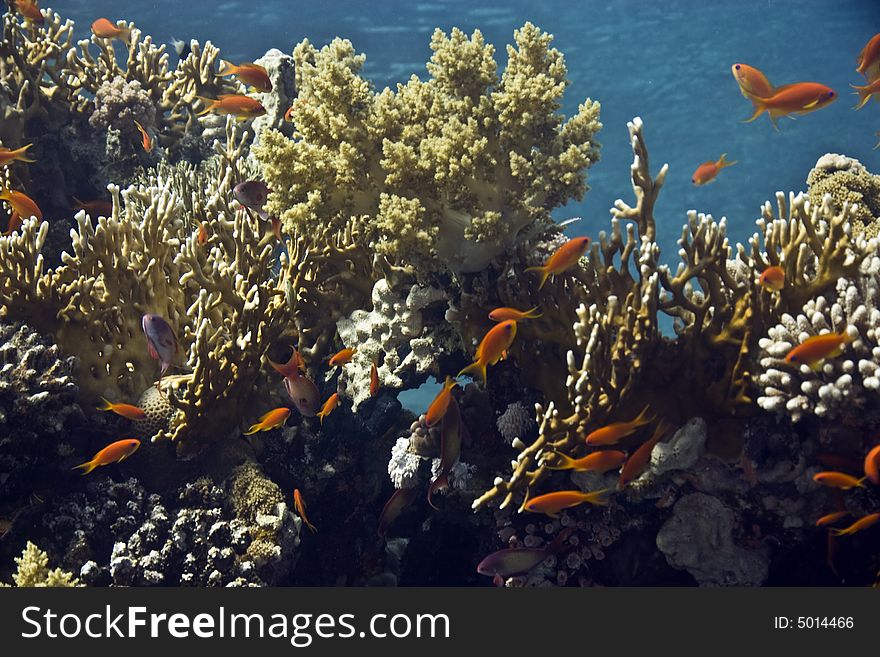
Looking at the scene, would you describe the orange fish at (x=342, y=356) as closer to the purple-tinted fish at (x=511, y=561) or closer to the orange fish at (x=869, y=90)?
the purple-tinted fish at (x=511, y=561)

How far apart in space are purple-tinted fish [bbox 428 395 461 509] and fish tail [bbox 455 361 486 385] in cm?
25

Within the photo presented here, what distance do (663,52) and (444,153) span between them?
85.4ft

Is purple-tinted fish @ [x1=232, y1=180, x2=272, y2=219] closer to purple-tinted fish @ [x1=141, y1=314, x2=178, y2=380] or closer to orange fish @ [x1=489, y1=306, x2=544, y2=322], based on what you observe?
purple-tinted fish @ [x1=141, y1=314, x2=178, y2=380]

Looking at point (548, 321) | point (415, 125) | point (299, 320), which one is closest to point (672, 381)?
point (548, 321)

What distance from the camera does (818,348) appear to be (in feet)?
11.5

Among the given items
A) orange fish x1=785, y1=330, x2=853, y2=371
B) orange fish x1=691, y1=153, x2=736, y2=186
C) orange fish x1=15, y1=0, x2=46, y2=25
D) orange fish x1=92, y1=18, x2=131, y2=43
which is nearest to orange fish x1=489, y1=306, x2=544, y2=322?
orange fish x1=785, y1=330, x2=853, y2=371

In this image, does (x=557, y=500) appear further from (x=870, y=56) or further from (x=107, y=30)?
(x=107, y=30)

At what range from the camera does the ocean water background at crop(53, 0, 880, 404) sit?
877 inches

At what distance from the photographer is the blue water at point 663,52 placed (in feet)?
73.2

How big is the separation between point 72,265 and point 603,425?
3.88 m

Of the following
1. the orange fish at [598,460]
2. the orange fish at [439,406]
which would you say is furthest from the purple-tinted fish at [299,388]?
the orange fish at [598,460]

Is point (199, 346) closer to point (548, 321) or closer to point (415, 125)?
point (415, 125)

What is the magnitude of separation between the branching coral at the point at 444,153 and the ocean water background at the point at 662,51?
16.2m

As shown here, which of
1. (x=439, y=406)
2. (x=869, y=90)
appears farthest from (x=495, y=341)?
(x=869, y=90)
